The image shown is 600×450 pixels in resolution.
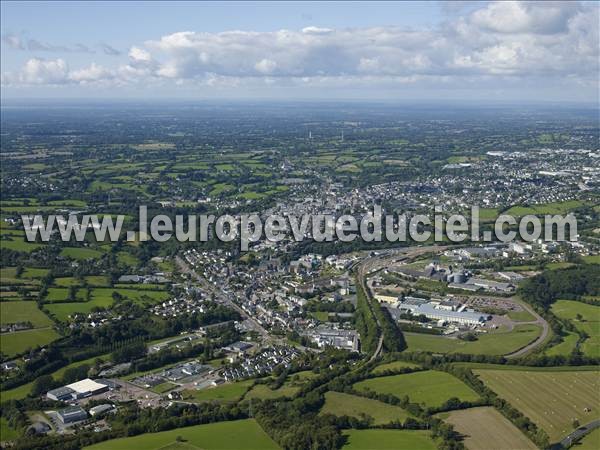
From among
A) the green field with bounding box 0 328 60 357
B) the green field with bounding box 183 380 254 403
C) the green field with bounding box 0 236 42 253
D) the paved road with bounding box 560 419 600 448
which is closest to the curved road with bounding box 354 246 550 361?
the green field with bounding box 183 380 254 403

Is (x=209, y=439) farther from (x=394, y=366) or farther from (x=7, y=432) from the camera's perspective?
(x=394, y=366)

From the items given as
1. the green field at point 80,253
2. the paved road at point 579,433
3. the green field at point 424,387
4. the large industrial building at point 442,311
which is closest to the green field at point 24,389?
the green field at point 424,387

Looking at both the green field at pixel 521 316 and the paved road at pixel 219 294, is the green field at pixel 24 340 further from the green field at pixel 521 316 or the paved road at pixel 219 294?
the green field at pixel 521 316

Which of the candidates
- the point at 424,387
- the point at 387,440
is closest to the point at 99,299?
the point at 424,387

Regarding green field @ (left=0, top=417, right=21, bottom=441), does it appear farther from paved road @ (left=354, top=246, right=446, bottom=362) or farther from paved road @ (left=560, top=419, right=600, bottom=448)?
paved road @ (left=354, top=246, right=446, bottom=362)

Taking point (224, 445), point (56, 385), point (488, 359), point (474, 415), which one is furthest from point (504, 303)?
point (56, 385)

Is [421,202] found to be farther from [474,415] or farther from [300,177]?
[474,415]
